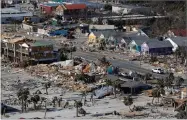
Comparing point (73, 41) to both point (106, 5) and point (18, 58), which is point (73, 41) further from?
point (106, 5)

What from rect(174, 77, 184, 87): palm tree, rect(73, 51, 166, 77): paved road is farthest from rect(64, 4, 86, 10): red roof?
rect(174, 77, 184, 87): palm tree

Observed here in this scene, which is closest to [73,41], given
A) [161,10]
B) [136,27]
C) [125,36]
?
[125,36]

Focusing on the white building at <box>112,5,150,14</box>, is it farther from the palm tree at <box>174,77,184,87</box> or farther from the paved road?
the palm tree at <box>174,77,184,87</box>

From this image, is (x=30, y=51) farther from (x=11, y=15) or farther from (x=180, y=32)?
(x=11, y=15)

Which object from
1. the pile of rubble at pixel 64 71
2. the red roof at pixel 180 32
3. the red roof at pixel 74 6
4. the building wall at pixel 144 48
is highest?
the red roof at pixel 74 6

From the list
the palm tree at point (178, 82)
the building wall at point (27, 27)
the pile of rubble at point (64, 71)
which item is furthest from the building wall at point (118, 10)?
the palm tree at point (178, 82)

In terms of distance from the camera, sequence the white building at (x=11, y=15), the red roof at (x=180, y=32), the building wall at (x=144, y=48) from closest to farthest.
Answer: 1. the building wall at (x=144, y=48)
2. the red roof at (x=180, y=32)
3. the white building at (x=11, y=15)

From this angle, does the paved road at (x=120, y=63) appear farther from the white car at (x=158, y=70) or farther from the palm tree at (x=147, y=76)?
the palm tree at (x=147, y=76)

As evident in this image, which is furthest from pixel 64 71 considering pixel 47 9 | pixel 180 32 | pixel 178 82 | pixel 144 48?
pixel 47 9

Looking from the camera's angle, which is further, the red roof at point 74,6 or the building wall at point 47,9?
the building wall at point 47,9
